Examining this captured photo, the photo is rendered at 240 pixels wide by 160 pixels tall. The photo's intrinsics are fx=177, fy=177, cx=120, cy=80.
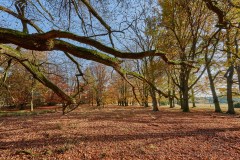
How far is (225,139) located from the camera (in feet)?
19.0

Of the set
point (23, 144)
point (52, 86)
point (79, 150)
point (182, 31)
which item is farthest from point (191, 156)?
point (182, 31)

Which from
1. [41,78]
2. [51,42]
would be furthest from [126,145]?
[51,42]

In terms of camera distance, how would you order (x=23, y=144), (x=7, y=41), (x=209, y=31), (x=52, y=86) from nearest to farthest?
(x=7, y=41), (x=52, y=86), (x=23, y=144), (x=209, y=31)

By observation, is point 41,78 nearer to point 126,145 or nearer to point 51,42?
point 51,42

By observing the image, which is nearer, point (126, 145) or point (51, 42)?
point (51, 42)

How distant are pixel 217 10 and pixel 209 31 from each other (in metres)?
13.7

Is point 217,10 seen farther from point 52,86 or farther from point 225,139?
point 225,139

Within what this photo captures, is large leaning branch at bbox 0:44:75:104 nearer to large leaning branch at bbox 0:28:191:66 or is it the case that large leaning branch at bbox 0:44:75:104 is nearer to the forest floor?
large leaning branch at bbox 0:28:191:66

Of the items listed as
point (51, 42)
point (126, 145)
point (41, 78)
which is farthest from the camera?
point (126, 145)

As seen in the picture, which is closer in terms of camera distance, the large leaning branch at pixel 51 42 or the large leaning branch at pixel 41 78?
the large leaning branch at pixel 51 42

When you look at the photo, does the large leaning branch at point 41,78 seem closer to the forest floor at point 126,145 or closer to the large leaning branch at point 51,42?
the large leaning branch at point 51,42

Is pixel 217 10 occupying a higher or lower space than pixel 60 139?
higher

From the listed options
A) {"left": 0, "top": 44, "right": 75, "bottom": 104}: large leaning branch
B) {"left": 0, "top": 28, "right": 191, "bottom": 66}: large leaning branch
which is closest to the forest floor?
{"left": 0, "top": 44, "right": 75, "bottom": 104}: large leaning branch

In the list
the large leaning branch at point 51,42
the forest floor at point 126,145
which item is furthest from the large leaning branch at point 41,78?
the forest floor at point 126,145
